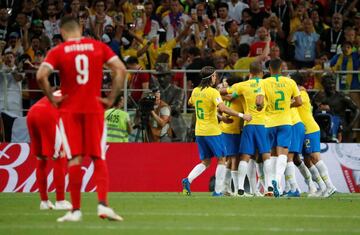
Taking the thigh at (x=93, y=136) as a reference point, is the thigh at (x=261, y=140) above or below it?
below

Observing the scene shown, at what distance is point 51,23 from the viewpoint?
27.5 m

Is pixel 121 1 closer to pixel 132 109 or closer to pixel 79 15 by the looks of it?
pixel 79 15

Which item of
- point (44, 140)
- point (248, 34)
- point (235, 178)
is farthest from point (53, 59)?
point (248, 34)

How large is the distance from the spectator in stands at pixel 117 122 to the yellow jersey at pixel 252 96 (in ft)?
12.1

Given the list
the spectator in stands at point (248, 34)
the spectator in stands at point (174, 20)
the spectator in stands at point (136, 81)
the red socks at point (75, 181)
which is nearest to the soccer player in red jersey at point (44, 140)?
the red socks at point (75, 181)

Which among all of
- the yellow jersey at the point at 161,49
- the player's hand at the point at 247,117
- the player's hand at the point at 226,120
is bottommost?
the player's hand at the point at 226,120

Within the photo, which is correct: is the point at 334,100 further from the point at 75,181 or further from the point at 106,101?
the point at 75,181

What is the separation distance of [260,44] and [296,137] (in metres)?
6.46

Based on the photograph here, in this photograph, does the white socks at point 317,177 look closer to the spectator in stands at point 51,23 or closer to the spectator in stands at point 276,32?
the spectator in stands at point 276,32

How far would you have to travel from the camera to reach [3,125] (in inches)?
984

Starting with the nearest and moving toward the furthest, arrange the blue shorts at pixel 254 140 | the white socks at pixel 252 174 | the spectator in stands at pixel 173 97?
the blue shorts at pixel 254 140 < the white socks at pixel 252 174 < the spectator in stands at pixel 173 97

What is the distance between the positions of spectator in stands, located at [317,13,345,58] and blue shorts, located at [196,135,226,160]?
763 cm

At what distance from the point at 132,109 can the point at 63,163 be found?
30.9 ft

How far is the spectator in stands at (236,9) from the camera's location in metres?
28.2
